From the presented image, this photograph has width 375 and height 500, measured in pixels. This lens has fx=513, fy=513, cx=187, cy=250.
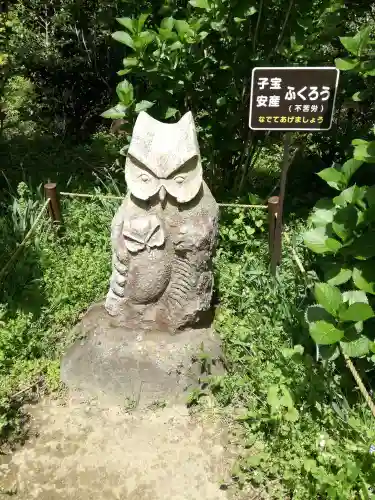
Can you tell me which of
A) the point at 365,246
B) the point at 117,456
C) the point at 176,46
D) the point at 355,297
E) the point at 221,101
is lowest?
the point at 117,456

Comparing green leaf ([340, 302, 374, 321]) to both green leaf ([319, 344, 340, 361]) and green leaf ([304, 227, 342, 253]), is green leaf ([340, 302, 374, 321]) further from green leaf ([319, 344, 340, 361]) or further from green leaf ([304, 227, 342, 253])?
green leaf ([304, 227, 342, 253])

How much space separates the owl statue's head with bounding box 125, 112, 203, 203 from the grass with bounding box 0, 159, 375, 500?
40.6 inches

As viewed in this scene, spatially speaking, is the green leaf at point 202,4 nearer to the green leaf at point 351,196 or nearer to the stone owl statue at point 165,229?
the stone owl statue at point 165,229

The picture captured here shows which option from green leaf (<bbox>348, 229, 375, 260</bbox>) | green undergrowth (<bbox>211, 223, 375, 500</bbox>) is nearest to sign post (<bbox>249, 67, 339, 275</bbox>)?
green leaf (<bbox>348, 229, 375, 260</bbox>)

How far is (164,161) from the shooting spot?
8.70 feet

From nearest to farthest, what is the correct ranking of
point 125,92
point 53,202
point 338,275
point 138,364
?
point 338,275
point 138,364
point 125,92
point 53,202

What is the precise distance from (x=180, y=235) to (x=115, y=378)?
946 millimetres

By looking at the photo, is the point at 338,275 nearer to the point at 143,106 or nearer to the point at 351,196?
the point at 351,196

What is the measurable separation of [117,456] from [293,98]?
2.20 meters

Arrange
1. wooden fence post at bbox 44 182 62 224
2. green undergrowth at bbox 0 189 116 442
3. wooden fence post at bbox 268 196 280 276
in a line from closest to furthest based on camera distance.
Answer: green undergrowth at bbox 0 189 116 442
wooden fence post at bbox 268 196 280 276
wooden fence post at bbox 44 182 62 224

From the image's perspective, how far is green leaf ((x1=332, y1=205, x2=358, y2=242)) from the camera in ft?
8.18

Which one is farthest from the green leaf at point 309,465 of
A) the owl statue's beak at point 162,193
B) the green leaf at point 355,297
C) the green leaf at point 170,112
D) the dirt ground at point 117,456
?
the green leaf at point 170,112

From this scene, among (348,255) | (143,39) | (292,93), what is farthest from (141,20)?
(348,255)

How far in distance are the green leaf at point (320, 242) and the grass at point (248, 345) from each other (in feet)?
1.97
